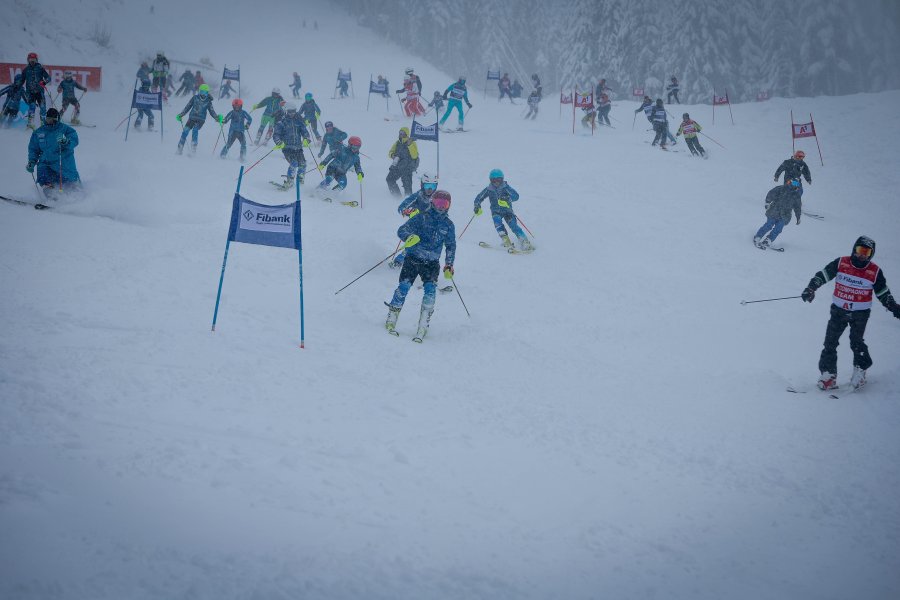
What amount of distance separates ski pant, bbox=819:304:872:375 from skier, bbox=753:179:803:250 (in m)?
6.08

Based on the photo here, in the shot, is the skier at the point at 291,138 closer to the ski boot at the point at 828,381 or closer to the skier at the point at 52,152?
the skier at the point at 52,152

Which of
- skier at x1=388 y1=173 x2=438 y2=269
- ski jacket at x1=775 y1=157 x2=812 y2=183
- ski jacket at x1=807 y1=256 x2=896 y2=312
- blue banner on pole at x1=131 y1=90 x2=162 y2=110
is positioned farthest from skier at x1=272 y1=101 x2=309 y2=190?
ski jacket at x1=775 y1=157 x2=812 y2=183

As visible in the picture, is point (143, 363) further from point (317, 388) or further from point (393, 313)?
point (393, 313)

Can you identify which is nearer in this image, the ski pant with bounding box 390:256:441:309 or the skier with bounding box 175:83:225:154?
the ski pant with bounding box 390:256:441:309

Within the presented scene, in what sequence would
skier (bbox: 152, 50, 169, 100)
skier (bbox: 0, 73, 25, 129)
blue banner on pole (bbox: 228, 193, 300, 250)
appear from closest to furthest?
blue banner on pole (bbox: 228, 193, 300, 250) < skier (bbox: 0, 73, 25, 129) < skier (bbox: 152, 50, 169, 100)

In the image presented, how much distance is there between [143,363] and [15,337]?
1.13 meters

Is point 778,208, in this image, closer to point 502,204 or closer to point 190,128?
point 502,204

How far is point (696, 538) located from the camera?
144 inches

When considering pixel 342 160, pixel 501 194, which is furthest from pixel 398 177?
pixel 501 194

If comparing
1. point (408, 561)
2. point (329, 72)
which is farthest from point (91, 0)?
point (408, 561)

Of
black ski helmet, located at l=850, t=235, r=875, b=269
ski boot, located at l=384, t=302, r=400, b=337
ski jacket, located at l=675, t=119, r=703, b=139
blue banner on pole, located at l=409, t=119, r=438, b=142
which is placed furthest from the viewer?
ski jacket, located at l=675, t=119, r=703, b=139

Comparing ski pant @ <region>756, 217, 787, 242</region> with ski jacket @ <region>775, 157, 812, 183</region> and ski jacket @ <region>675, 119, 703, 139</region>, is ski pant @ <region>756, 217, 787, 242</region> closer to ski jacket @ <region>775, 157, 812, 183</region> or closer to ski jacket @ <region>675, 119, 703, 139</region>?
ski jacket @ <region>775, 157, 812, 183</region>

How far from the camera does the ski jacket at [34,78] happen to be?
1330cm

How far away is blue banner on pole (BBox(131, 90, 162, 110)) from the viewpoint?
1507 centimetres
